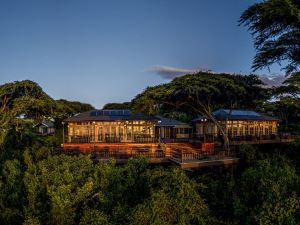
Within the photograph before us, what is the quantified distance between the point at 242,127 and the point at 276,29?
2416 cm

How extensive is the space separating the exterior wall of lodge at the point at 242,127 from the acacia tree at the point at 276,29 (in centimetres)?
1944

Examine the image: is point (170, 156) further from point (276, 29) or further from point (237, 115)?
point (237, 115)

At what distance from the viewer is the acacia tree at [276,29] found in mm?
16406

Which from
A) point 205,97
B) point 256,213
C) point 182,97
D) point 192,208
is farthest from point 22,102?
point 256,213

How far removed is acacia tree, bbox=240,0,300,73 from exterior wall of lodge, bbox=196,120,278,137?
765 inches

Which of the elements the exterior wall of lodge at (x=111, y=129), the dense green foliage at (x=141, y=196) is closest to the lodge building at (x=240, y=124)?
the exterior wall of lodge at (x=111, y=129)

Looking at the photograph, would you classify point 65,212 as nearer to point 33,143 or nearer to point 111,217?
point 111,217

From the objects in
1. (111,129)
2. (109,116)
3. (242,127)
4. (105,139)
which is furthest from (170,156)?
(242,127)

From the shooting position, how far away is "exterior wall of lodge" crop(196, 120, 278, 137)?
39938mm

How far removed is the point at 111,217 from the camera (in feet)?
45.2

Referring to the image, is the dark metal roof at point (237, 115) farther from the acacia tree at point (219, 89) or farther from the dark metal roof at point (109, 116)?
the dark metal roof at point (109, 116)

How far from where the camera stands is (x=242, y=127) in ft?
134

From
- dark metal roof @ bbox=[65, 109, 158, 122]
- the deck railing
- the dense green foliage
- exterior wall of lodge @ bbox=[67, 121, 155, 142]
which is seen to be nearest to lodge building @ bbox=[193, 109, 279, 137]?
exterior wall of lodge @ bbox=[67, 121, 155, 142]

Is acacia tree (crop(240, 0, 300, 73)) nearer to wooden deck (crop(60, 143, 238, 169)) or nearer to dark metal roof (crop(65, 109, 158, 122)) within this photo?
wooden deck (crop(60, 143, 238, 169))
